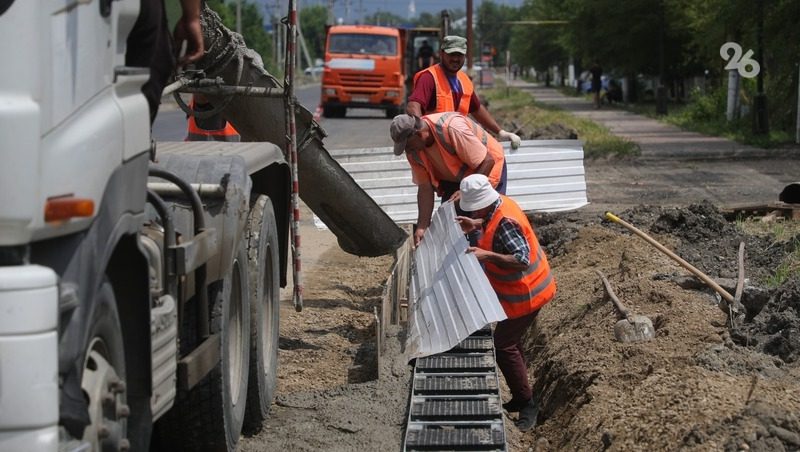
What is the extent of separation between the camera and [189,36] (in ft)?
16.9

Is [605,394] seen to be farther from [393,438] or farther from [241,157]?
[241,157]

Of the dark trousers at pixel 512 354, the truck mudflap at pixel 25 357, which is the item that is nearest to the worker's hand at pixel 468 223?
the dark trousers at pixel 512 354

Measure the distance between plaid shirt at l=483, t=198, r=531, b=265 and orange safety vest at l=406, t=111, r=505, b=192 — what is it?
4.67 ft

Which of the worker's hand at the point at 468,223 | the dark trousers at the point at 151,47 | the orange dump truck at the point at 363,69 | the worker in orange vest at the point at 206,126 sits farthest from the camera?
the orange dump truck at the point at 363,69

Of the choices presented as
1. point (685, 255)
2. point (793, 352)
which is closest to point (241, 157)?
point (793, 352)

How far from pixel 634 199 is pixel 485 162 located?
9.26 m

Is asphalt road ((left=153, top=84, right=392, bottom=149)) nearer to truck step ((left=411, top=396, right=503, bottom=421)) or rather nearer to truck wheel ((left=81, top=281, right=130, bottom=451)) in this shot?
truck step ((left=411, top=396, right=503, bottom=421))

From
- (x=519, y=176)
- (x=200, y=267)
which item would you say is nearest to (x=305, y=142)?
(x=519, y=176)

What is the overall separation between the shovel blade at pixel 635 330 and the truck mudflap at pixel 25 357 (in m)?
5.35

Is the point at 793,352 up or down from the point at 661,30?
down

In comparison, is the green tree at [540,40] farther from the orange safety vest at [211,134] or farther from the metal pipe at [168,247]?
the metal pipe at [168,247]

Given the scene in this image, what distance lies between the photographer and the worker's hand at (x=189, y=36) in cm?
511

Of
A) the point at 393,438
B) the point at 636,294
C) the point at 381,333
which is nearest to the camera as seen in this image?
the point at 393,438

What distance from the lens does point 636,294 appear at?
9.51 metres
